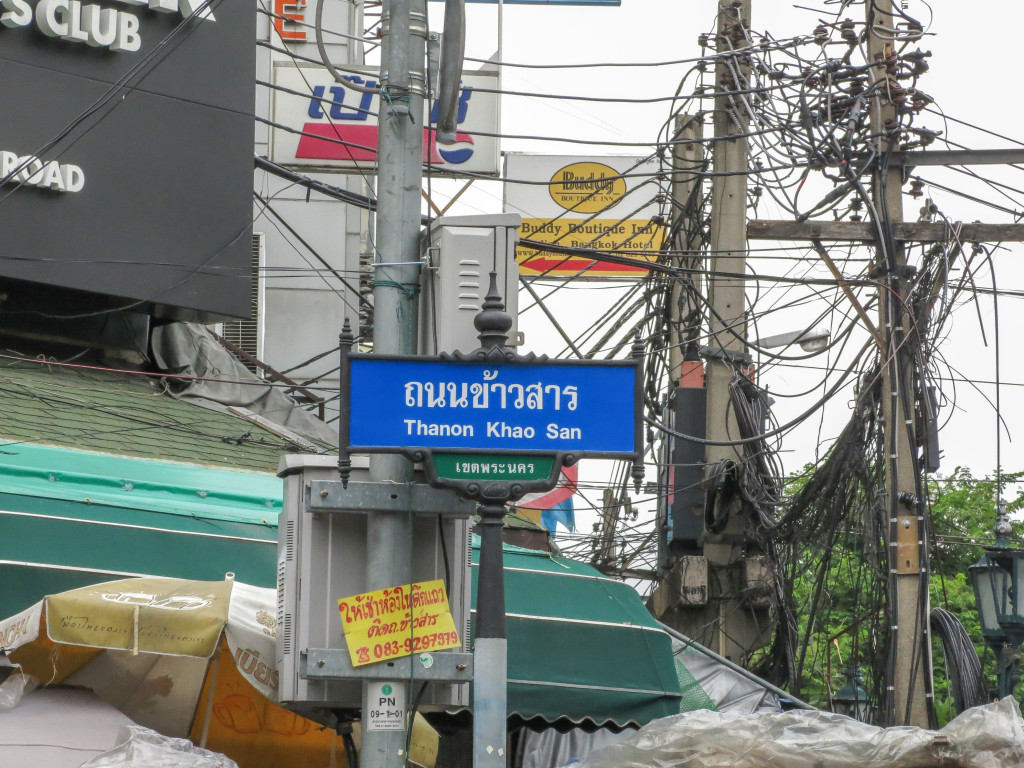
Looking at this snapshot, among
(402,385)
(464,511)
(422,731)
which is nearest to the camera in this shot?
(402,385)

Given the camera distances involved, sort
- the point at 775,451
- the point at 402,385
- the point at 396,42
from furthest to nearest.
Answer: the point at 775,451
the point at 396,42
the point at 402,385

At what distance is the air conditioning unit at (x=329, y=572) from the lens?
5.38 metres

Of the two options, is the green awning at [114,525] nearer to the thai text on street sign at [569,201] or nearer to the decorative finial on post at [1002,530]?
the decorative finial on post at [1002,530]

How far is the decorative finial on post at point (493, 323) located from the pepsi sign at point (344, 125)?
9400 millimetres

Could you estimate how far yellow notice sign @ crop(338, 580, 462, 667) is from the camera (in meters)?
5.21

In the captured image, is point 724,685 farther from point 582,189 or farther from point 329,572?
point 582,189

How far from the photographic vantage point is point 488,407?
16.5ft

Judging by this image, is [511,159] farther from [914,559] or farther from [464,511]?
[464,511]

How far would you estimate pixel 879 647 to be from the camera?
11125 millimetres

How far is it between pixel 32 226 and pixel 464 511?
5.99m

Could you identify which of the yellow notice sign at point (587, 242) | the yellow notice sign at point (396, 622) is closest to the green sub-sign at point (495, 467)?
the yellow notice sign at point (396, 622)

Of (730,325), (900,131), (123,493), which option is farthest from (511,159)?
(123,493)

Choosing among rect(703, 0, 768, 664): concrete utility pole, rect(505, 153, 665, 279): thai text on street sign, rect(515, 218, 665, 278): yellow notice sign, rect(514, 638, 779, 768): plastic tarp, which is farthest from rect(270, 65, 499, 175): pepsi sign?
rect(514, 638, 779, 768): plastic tarp

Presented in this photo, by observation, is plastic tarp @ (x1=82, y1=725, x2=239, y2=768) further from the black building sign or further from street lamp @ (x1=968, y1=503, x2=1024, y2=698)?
street lamp @ (x1=968, y1=503, x2=1024, y2=698)
